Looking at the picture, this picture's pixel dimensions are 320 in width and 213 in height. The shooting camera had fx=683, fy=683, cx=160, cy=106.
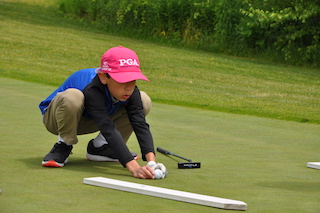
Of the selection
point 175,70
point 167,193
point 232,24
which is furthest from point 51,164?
point 232,24

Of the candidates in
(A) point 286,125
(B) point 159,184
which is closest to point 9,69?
(A) point 286,125

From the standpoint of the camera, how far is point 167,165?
545 cm

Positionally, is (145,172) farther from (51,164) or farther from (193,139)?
(193,139)

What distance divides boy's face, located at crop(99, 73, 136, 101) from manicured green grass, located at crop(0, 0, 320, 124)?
4372 millimetres

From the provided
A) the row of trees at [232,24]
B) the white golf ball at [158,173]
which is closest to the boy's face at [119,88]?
the white golf ball at [158,173]

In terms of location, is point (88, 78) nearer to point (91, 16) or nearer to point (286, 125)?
point (286, 125)

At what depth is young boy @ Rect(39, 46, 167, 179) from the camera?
4.87 m

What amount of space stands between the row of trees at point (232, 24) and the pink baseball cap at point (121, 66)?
44.2 ft

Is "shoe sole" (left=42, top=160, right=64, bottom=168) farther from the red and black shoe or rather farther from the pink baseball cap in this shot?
the pink baseball cap

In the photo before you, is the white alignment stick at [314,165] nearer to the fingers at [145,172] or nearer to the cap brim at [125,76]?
the fingers at [145,172]

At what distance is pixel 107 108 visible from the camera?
5203 millimetres

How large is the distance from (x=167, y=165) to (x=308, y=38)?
1550 cm

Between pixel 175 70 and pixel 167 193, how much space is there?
40.4ft

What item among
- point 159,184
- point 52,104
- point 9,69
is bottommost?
point 9,69
